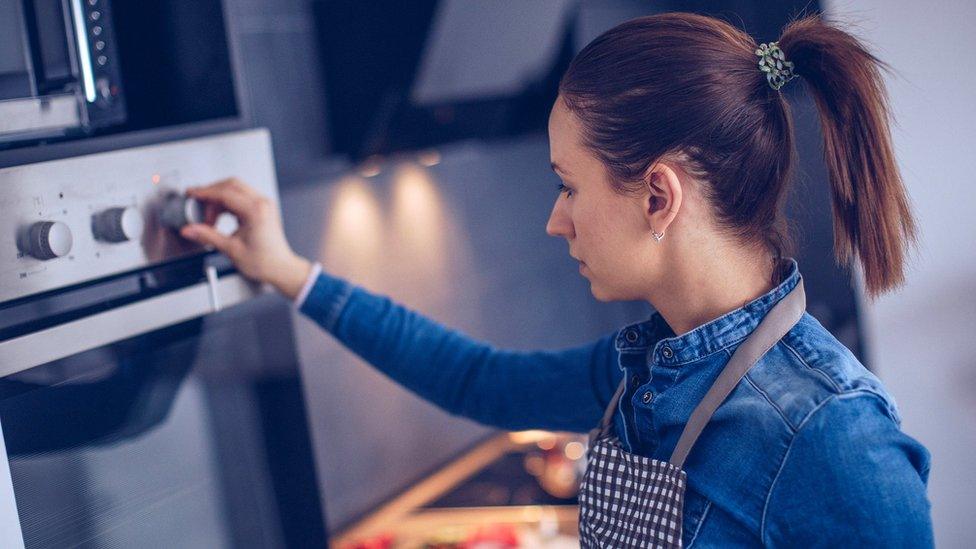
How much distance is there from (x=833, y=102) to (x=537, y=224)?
4.63 feet

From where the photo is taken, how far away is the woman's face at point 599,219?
877 mm

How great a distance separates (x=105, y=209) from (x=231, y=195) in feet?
0.53

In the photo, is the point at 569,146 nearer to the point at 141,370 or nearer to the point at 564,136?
the point at 564,136

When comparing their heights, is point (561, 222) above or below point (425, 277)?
above

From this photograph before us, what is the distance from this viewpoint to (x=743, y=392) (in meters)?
0.82

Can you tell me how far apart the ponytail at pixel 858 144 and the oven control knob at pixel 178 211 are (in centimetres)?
58

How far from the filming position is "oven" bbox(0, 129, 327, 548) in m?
0.70

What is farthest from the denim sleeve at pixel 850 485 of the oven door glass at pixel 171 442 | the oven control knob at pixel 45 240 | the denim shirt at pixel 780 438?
the oven control knob at pixel 45 240

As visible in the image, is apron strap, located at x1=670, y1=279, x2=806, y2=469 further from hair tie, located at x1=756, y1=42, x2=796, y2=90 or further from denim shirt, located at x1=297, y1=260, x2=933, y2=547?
hair tie, located at x1=756, y1=42, x2=796, y2=90

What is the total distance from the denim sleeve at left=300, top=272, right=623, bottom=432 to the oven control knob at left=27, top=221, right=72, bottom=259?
0.43 meters

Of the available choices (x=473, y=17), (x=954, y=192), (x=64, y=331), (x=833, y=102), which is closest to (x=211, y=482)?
(x=64, y=331)

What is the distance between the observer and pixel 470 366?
1188mm

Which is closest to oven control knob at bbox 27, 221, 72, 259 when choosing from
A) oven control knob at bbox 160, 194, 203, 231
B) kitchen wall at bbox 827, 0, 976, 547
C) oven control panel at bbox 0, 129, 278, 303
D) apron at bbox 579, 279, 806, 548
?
oven control panel at bbox 0, 129, 278, 303

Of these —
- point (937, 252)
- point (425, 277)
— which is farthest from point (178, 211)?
point (937, 252)
